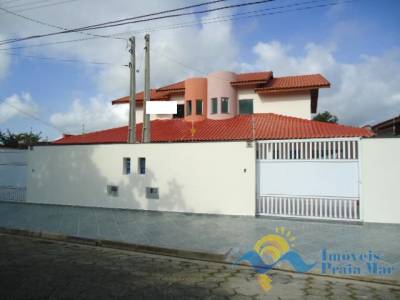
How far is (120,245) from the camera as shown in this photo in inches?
281

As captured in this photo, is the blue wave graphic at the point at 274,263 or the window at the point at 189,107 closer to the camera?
the blue wave graphic at the point at 274,263

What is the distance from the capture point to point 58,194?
12.6 metres

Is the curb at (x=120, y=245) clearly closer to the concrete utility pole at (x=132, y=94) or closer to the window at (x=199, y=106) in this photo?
the concrete utility pole at (x=132, y=94)

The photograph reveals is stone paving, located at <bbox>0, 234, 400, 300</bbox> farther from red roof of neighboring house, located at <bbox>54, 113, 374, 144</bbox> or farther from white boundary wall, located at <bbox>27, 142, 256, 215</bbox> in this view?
red roof of neighboring house, located at <bbox>54, 113, 374, 144</bbox>

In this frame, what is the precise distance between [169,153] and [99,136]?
346 inches

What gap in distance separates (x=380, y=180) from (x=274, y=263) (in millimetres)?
4844

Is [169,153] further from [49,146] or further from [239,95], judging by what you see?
[239,95]

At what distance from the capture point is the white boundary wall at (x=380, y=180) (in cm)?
843

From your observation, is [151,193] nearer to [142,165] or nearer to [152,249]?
[142,165]

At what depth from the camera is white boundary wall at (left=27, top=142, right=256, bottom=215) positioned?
1005cm

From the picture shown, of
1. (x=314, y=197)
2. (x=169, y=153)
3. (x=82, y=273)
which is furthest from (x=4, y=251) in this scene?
(x=314, y=197)
